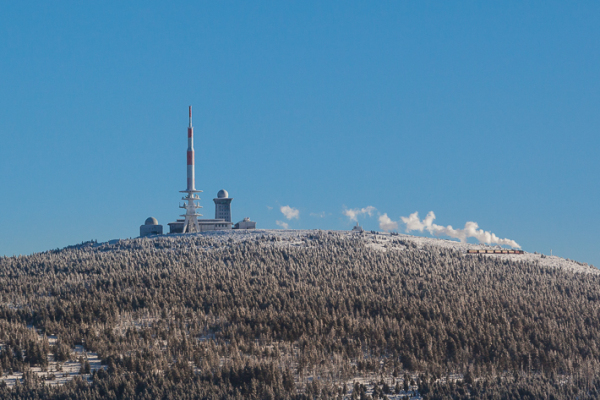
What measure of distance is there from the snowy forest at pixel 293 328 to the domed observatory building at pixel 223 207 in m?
30.3

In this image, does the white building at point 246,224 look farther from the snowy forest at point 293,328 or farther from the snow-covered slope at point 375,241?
the snowy forest at point 293,328

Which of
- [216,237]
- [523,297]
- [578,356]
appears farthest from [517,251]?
[578,356]

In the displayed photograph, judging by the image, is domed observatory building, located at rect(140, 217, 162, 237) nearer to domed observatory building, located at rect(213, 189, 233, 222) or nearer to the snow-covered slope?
domed observatory building, located at rect(213, 189, 233, 222)

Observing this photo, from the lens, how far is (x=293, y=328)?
24969mm

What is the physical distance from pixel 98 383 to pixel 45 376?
3.07 meters

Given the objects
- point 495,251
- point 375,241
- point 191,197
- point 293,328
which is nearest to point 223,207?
point 191,197

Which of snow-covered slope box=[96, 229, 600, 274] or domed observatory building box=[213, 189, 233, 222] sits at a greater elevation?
domed observatory building box=[213, 189, 233, 222]

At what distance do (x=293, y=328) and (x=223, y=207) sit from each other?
55870 mm

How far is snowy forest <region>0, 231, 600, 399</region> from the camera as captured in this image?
17.8 meters

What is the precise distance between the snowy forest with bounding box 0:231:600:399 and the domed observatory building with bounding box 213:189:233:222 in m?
30.3

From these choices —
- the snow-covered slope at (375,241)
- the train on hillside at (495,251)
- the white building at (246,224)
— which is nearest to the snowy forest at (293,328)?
the snow-covered slope at (375,241)

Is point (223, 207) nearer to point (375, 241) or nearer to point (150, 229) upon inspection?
point (150, 229)

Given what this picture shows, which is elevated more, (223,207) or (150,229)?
(223,207)

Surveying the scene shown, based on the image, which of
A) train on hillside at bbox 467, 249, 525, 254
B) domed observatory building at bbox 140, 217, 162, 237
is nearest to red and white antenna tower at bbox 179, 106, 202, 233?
domed observatory building at bbox 140, 217, 162, 237
